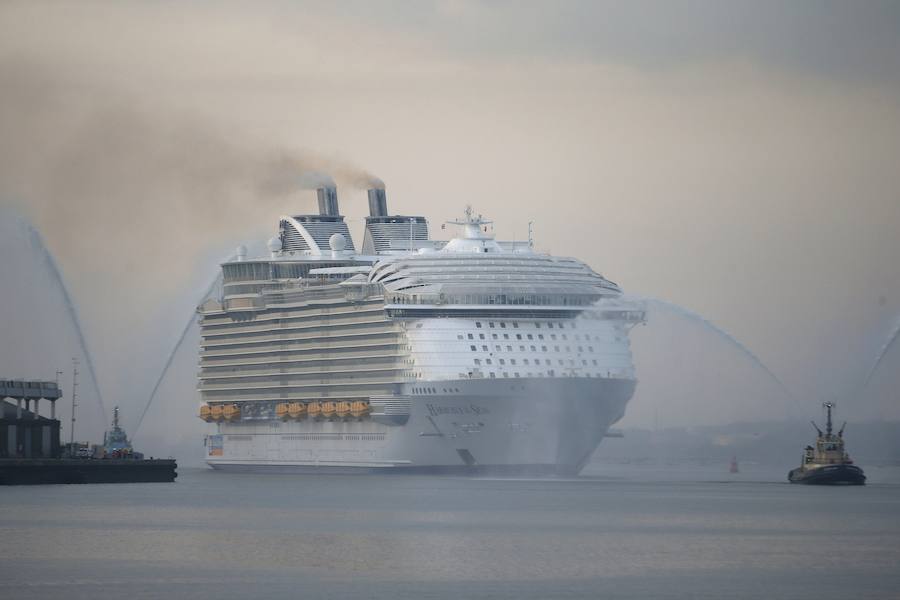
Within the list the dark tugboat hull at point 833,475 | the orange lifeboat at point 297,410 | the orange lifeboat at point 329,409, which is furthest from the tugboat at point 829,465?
the orange lifeboat at point 297,410

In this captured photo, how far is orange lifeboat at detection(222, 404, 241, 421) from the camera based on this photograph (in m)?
141

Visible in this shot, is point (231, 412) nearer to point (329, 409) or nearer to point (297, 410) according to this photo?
point (297, 410)

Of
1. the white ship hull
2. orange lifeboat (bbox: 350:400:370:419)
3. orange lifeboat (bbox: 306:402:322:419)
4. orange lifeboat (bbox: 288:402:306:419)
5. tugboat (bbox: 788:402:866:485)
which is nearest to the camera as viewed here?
tugboat (bbox: 788:402:866:485)

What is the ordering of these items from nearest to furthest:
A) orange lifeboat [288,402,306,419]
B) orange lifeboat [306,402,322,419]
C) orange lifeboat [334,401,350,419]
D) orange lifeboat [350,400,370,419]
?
orange lifeboat [350,400,370,419] → orange lifeboat [334,401,350,419] → orange lifeboat [306,402,322,419] → orange lifeboat [288,402,306,419]

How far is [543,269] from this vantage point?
125 metres

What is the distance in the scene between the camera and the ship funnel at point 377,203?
14562 centimetres

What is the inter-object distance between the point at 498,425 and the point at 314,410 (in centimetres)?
1722

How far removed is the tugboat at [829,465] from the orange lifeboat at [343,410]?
1172 inches

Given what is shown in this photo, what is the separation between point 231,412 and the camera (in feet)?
463

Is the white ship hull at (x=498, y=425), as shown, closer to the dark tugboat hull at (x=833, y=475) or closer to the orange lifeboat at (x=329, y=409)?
the orange lifeboat at (x=329, y=409)

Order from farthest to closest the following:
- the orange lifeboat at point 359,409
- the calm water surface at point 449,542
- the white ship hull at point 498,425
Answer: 1. the orange lifeboat at point 359,409
2. the white ship hull at point 498,425
3. the calm water surface at point 449,542

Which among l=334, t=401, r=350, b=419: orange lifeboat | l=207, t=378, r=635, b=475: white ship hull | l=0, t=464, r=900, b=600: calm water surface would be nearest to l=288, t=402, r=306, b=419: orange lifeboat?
l=334, t=401, r=350, b=419: orange lifeboat

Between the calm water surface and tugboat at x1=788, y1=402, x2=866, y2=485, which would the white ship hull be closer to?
the calm water surface

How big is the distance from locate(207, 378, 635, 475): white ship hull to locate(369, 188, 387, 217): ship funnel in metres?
25.2
